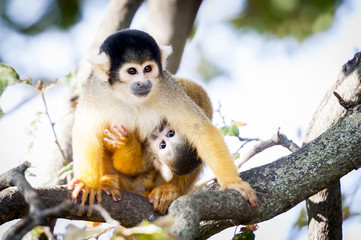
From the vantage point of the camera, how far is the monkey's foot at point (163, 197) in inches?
144

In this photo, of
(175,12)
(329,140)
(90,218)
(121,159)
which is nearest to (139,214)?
(90,218)

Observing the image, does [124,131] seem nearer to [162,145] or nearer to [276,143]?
[162,145]

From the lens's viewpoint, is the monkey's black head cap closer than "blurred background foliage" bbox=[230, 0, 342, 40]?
Yes

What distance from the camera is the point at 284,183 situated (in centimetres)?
340

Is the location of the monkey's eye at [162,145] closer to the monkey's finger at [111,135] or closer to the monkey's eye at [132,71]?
the monkey's finger at [111,135]

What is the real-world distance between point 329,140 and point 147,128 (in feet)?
5.56

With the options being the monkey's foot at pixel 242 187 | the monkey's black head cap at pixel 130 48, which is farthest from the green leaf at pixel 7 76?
the monkey's foot at pixel 242 187

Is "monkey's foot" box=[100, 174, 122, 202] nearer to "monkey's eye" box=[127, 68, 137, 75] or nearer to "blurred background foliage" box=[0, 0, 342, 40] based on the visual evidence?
"monkey's eye" box=[127, 68, 137, 75]

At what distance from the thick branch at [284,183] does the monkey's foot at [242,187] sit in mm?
49

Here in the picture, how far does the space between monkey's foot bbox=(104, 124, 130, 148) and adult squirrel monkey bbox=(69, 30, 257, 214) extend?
6 centimetres

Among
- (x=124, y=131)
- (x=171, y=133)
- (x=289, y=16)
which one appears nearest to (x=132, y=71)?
(x=124, y=131)

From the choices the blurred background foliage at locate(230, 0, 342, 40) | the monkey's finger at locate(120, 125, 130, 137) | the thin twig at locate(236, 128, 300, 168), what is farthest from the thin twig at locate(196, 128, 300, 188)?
the blurred background foliage at locate(230, 0, 342, 40)

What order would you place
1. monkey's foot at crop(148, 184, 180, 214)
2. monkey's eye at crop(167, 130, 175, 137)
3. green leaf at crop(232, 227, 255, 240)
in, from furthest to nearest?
monkey's eye at crop(167, 130, 175, 137)
green leaf at crop(232, 227, 255, 240)
monkey's foot at crop(148, 184, 180, 214)

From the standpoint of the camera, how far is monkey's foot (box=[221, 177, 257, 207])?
130 inches
